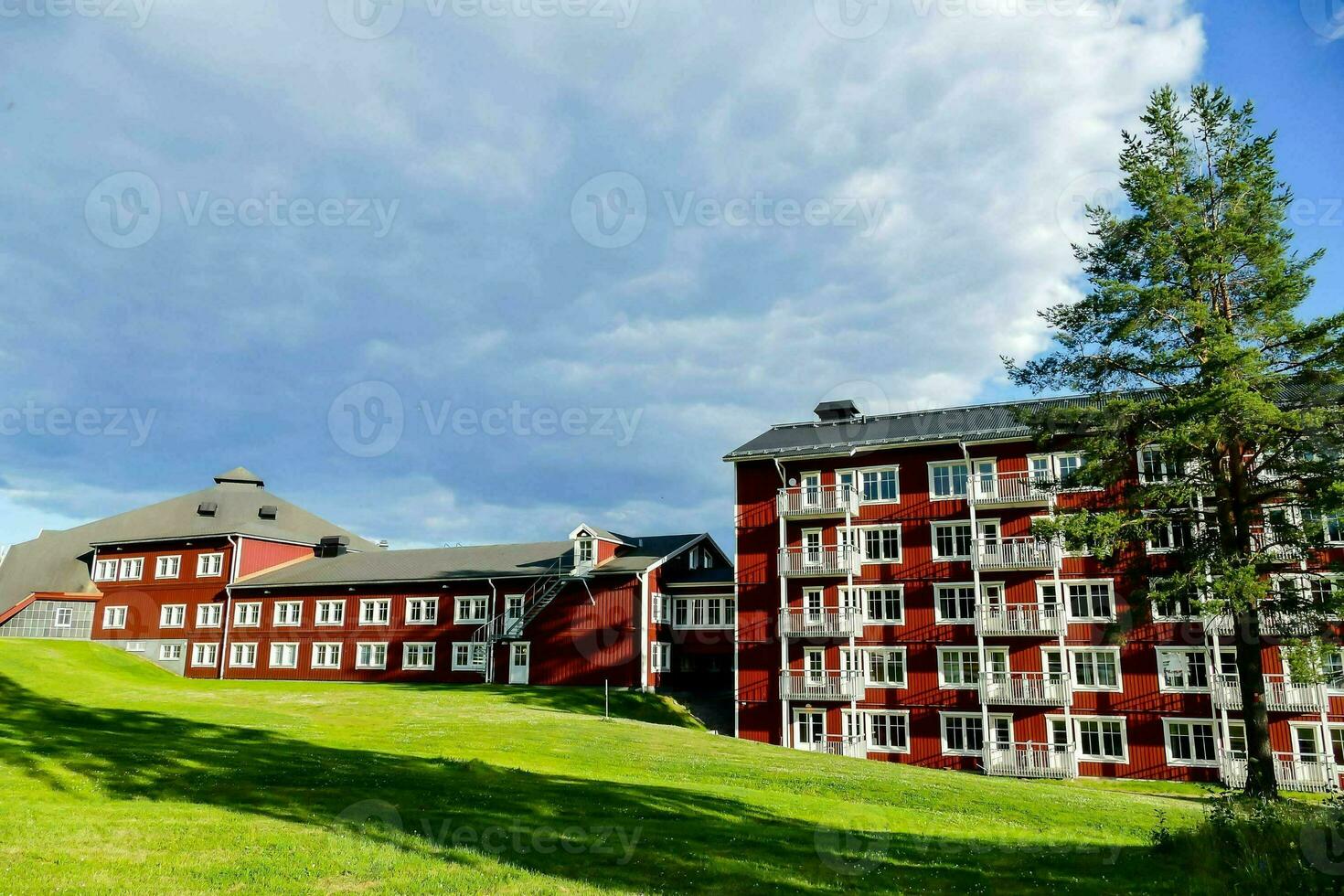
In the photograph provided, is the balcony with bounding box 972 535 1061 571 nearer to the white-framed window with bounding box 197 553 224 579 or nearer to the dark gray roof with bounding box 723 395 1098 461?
the dark gray roof with bounding box 723 395 1098 461

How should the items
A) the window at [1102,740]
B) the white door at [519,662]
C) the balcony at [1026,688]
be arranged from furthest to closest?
1. the white door at [519,662]
2. the balcony at [1026,688]
3. the window at [1102,740]

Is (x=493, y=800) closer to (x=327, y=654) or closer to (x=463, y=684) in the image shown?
(x=463, y=684)

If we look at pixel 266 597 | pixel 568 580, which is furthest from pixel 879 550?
pixel 266 597

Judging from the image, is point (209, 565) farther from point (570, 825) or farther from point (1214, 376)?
point (1214, 376)

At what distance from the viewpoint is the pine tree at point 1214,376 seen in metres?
21.4

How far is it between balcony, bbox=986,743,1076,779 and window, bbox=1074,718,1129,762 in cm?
82

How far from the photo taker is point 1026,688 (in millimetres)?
34875

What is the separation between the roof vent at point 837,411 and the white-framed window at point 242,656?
124ft

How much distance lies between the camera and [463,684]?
46.0 m

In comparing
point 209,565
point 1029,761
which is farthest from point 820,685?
point 209,565

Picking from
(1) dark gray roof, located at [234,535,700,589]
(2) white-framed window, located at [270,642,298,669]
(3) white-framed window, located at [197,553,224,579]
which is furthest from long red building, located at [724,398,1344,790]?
(3) white-framed window, located at [197,553,224,579]

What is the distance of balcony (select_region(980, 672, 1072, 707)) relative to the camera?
34438 millimetres

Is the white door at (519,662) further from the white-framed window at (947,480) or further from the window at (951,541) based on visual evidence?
the white-framed window at (947,480)

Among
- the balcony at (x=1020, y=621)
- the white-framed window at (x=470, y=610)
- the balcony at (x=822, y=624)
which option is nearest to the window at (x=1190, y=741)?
the balcony at (x=1020, y=621)
